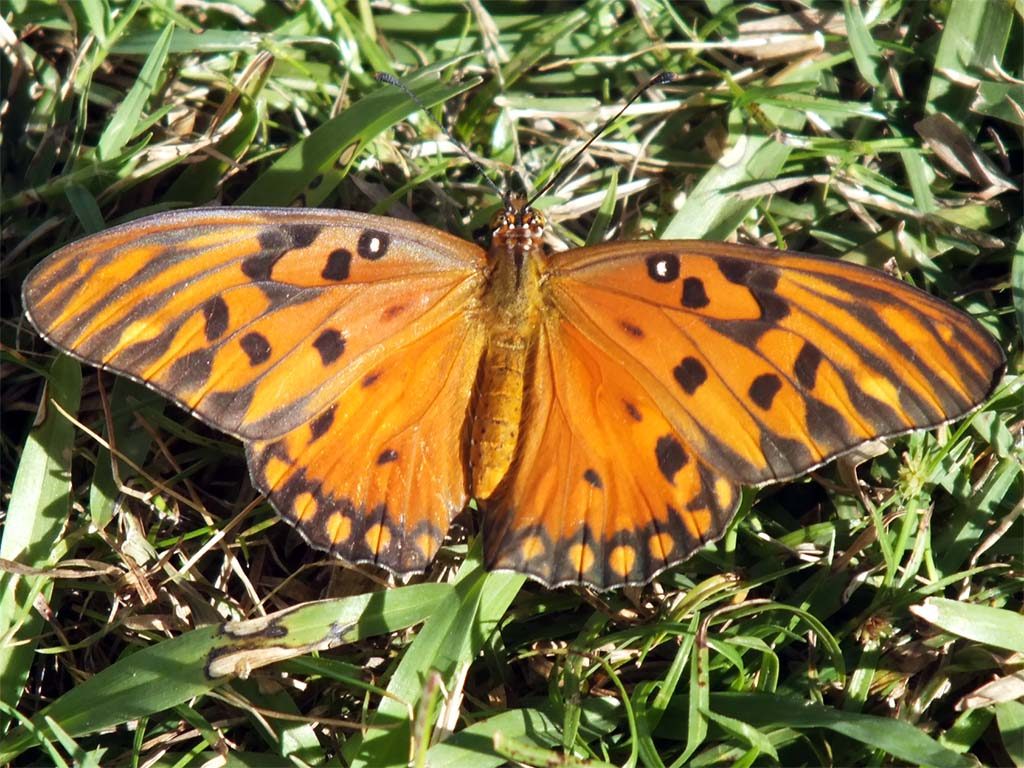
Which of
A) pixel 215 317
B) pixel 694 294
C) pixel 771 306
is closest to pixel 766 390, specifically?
pixel 771 306

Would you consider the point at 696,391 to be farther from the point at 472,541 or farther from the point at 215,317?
the point at 215,317

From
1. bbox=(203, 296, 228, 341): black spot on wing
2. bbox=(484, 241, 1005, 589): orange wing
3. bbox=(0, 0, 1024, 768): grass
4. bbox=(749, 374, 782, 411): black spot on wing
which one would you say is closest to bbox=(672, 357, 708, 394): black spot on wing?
bbox=(484, 241, 1005, 589): orange wing

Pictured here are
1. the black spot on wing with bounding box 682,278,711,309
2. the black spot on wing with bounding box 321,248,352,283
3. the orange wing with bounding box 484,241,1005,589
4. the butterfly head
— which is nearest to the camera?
the orange wing with bounding box 484,241,1005,589

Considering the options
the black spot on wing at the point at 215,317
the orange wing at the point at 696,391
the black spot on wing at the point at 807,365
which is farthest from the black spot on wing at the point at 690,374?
the black spot on wing at the point at 215,317

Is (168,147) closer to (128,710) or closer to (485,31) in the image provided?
(485,31)

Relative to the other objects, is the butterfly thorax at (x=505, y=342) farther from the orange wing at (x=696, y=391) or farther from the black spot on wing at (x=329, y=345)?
the black spot on wing at (x=329, y=345)

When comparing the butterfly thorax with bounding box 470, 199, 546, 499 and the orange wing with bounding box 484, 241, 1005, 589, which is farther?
the butterfly thorax with bounding box 470, 199, 546, 499

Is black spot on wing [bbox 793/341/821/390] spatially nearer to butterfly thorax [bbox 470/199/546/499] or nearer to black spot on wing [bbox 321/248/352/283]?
butterfly thorax [bbox 470/199/546/499]
